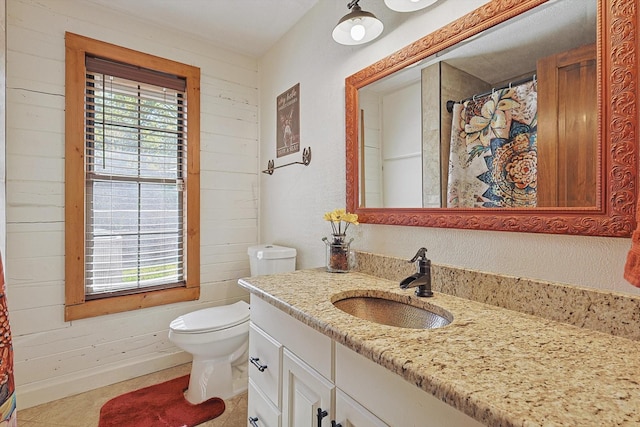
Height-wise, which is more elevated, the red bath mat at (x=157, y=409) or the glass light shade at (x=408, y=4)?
the glass light shade at (x=408, y=4)

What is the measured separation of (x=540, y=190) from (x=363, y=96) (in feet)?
3.14

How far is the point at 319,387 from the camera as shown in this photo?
0.96 metres

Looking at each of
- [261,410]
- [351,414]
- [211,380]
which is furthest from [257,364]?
[211,380]

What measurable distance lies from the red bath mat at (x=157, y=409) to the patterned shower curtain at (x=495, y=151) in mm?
1769

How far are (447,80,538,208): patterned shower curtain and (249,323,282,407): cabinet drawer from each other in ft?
2.93

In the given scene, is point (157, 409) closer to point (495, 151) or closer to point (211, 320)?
point (211, 320)

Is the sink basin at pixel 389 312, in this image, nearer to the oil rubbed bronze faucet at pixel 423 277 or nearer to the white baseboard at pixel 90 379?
the oil rubbed bronze faucet at pixel 423 277

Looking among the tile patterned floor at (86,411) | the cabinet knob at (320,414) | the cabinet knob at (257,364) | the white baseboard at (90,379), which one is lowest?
the tile patterned floor at (86,411)

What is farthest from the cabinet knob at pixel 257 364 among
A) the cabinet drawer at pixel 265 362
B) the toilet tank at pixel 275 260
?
the toilet tank at pixel 275 260

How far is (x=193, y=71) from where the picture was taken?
2.39m

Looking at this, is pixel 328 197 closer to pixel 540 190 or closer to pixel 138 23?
pixel 540 190

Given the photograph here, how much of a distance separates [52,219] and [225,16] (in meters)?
1.71

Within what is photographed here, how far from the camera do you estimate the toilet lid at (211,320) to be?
1784 mm

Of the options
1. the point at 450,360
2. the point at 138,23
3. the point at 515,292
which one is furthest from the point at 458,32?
the point at 138,23
